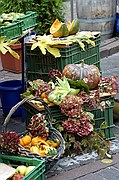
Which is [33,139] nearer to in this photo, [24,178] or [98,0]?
[24,178]

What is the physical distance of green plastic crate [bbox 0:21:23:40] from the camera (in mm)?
3887

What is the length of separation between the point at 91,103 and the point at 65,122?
318mm

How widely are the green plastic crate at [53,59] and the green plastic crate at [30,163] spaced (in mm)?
1296

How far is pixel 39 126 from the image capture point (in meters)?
3.91

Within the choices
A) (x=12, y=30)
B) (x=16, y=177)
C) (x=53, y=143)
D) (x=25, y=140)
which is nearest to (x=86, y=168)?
(x=53, y=143)

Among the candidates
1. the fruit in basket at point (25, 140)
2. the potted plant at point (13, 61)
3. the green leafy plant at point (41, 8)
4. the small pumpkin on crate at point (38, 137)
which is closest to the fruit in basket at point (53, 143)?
the small pumpkin on crate at point (38, 137)

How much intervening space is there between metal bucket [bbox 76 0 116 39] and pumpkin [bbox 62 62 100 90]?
4645 millimetres

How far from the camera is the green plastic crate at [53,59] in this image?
4531 mm

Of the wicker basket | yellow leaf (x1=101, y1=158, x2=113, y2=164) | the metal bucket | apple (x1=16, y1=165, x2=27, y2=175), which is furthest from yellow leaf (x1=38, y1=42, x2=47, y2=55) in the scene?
the metal bucket

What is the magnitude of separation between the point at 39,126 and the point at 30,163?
458 millimetres

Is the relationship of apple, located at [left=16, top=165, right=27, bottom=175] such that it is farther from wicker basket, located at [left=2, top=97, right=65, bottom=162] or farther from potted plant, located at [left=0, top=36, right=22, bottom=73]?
potted plant, located at [left=0, top=36, right=22, bottom=73]

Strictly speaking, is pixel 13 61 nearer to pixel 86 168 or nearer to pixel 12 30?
pixel 12 30

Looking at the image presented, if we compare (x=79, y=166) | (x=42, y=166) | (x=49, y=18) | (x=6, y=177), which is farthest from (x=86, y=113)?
(x=49, y=18)

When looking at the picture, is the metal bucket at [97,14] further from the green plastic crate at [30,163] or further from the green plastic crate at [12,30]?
→ the green plastic crate at [30,163]
